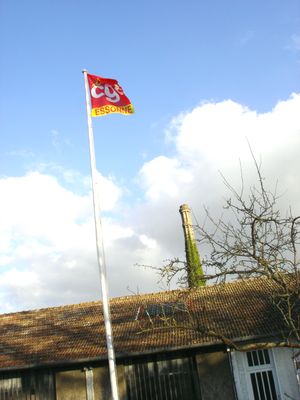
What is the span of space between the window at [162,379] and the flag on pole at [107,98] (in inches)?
362

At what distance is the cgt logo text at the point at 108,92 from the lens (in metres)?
12.6

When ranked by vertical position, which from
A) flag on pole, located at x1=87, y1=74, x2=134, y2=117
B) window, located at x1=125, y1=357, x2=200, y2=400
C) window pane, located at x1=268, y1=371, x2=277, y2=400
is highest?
flag on pole, located at x1=87, y1=74, x2=134, y2=117

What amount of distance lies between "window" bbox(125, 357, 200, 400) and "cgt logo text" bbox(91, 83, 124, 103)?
374 inches

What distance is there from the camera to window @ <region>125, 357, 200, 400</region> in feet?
53.0

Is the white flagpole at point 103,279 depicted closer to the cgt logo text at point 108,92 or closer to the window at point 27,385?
the cgt logo text at point 108,92

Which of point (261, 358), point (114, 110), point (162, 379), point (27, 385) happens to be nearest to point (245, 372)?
point (261, 358)

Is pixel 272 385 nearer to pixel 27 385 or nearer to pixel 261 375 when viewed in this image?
pixel 261 375

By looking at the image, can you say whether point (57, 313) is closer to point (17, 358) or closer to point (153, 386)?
point (17, 358)

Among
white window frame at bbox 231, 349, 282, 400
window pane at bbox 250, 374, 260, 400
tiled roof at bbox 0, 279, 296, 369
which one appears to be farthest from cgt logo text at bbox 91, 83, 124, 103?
window pane at bbox 250, 374, 260, 400

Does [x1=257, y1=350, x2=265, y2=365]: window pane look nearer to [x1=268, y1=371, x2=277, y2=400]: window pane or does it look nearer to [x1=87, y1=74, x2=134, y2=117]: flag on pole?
[x1=268, y1=371, x2=277, y2=400]: window pane

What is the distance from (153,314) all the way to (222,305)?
286 cm

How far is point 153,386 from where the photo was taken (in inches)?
643

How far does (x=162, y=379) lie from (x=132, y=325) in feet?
Result: 8.27

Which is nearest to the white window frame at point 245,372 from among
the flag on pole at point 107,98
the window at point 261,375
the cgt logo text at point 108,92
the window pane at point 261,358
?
the window at point 261,375
